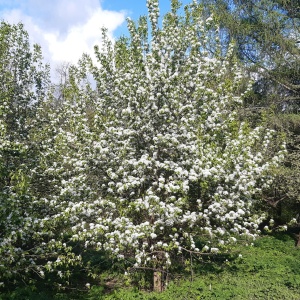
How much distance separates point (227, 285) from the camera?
11148mm

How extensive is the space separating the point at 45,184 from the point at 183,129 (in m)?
4.64

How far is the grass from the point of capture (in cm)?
1006

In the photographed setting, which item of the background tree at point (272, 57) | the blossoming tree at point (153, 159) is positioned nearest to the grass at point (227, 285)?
the blossoming tree at point (153, 159)

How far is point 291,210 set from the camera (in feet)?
67.2

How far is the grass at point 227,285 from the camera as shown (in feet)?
33.0

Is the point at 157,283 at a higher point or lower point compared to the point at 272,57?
lower

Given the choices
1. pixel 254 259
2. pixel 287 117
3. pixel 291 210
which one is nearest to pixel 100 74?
pixel 254 259

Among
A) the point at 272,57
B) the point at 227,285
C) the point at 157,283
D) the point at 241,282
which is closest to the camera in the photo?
the point at 157,283

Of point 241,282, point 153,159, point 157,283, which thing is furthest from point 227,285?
point 153,159

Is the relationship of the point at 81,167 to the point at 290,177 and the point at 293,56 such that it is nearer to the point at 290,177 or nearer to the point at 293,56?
the point at 290,177

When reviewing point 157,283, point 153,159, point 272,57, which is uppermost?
point 272,57

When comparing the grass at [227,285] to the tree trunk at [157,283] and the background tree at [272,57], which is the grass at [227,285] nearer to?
the tree trunk at [157,283]

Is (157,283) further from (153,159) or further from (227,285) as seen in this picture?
(153,159)

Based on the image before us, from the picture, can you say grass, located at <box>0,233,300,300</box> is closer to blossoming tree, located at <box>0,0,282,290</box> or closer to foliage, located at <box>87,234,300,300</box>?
foliage, located at <box>87,234,300,300</box>
